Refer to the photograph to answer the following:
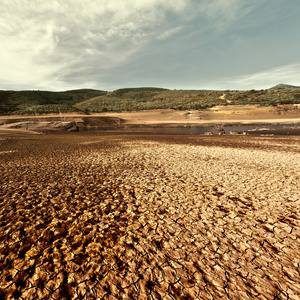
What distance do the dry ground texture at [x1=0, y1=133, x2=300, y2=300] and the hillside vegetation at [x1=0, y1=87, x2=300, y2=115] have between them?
58045mm

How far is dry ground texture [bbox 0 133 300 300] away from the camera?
110 inches

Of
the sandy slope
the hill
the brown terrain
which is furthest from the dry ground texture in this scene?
the hill

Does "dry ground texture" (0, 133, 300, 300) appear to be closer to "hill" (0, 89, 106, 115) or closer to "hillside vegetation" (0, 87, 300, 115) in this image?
"hillside vegetation" (0, 87, 300, 115)

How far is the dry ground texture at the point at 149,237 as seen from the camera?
2793 mm

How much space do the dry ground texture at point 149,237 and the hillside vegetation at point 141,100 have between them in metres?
58.0

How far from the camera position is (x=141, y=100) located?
9819cm

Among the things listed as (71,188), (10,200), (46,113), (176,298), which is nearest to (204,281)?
(176,298)

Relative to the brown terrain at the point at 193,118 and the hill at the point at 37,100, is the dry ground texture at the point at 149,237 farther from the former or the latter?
the hill at the point at 37,100

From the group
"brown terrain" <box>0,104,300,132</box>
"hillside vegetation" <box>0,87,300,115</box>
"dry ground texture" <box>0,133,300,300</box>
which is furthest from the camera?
"hillside vegetation" <box>0,87,300,115</box>

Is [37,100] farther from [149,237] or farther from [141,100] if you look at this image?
[149,237]

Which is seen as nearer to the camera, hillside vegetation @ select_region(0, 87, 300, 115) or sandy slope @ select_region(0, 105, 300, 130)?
sandy slope @ select_region(0, 105, 300, 130)

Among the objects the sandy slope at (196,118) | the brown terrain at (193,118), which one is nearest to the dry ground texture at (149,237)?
the brown terrain at (193,118)

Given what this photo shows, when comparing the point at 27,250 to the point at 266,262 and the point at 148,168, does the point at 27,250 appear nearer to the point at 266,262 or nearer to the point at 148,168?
the point at 266,262

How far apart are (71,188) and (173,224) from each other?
4.35 m
